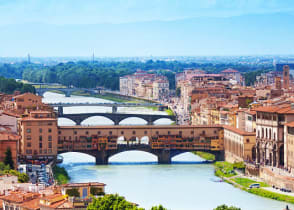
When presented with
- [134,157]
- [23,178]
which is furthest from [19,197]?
[134,157]

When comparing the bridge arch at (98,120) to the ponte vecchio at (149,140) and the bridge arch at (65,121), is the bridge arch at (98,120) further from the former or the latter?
the ponte vecchio at (149,140)

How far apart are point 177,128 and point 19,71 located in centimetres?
11444

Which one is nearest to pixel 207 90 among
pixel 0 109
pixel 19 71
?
pixel 0 109

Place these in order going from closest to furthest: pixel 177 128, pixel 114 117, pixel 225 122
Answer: pixel 177 128
pixel 225 122
pixel 114 117

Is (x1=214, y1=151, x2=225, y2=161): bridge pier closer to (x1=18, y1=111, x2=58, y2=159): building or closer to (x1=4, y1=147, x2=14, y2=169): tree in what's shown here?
(x1=18, y1=111, x2=58, y2=159): building

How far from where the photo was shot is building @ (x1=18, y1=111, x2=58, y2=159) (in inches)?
1625

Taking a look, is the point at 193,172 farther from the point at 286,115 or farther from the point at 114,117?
the point at 114,117

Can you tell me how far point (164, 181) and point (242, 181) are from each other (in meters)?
2.70

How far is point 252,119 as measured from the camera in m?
42.0

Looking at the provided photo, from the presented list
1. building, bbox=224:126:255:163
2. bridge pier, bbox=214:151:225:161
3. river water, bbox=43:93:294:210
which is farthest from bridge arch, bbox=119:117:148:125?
building, bbox=224:126:255:163

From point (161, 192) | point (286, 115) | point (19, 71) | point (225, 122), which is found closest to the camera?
point (161, 192)

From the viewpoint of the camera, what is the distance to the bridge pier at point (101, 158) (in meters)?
42.5

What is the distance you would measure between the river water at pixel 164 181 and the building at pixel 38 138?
99 centimetres

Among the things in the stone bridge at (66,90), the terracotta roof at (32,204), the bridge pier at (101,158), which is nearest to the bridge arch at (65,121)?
the bridge pier at (101,158)
